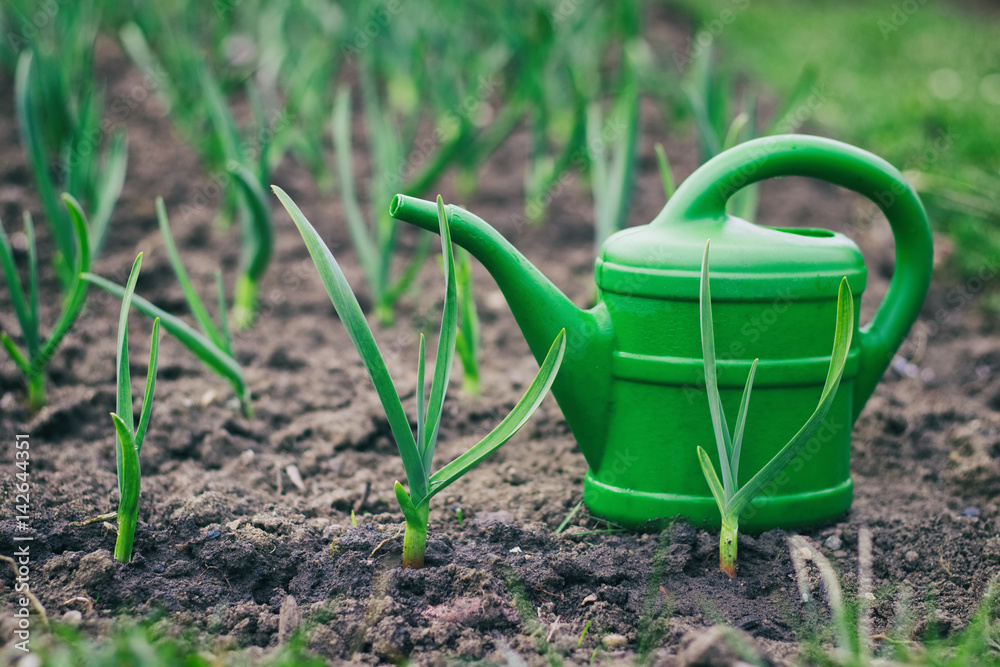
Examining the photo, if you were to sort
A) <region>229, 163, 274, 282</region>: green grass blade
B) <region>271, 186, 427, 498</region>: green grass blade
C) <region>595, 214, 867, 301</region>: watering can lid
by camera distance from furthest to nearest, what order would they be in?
<region>229, 163, 274, 282</region>: green grass blade
<region>595, 214, 867, 301</region>: watering can lid
<region>271, 186, 427, 498</region>: green grass blade

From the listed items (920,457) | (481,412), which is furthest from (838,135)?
(481,412)

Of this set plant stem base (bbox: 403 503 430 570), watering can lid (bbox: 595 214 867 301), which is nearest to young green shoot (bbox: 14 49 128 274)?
plant stem base (bbox: 403 503 430 570)

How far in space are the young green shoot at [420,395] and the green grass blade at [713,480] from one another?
0.20 metres

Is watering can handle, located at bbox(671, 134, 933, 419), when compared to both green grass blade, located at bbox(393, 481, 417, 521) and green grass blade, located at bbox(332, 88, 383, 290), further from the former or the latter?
green grass blade, located at bbox(332, 88, 383, 290)

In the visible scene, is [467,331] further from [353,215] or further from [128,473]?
[128,473]

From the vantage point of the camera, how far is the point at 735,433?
3.19 ft

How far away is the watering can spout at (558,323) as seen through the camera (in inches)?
40.6

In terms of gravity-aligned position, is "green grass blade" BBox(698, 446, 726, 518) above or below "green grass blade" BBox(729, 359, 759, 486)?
below

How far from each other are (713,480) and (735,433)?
2.4 inches

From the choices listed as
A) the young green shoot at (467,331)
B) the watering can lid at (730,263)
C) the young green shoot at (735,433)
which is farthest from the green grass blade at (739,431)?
the young green shoot at (467,331)

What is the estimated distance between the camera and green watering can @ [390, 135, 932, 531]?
1034 mm

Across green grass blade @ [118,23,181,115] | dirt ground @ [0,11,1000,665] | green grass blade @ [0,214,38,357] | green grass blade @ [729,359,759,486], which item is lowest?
dirt ground @ [0,11,1000,665]

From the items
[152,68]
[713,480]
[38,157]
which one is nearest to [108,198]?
[38,157]

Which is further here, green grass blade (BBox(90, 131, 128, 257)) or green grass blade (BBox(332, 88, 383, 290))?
green grass blade (BBox(332, 88, 383, 290))
